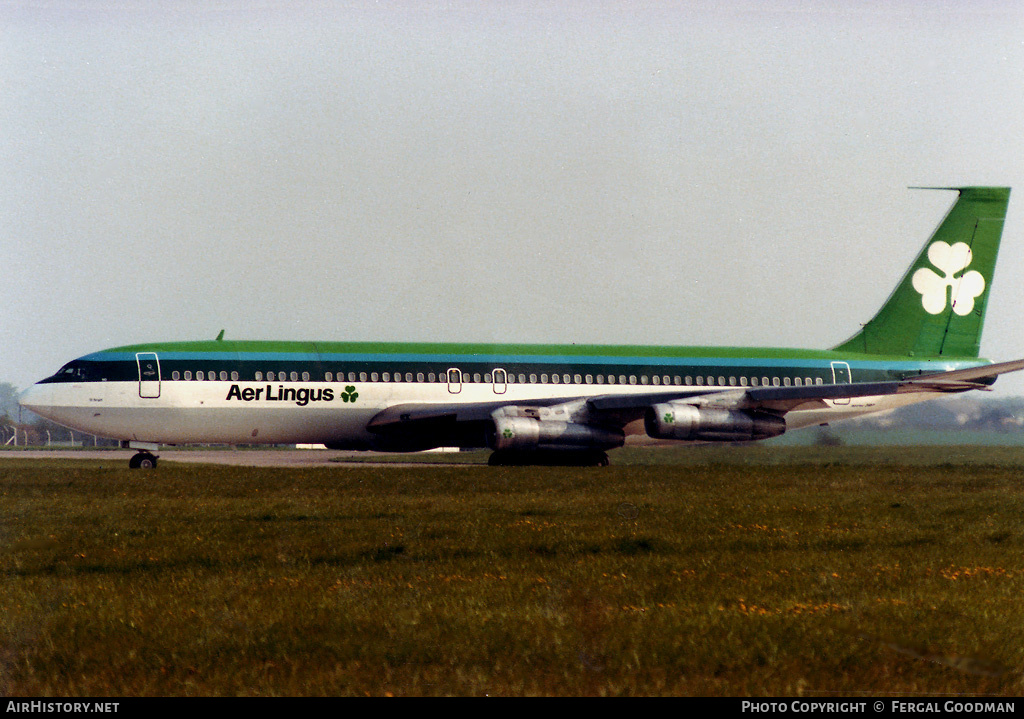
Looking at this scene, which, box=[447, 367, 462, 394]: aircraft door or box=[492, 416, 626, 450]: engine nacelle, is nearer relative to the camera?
box=[492, 416, 626, 450]: engine nacelle

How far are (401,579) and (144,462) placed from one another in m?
24.5

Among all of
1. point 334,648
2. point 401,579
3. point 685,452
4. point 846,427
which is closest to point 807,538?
point 401,579

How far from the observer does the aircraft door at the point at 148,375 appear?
34406 millimetres

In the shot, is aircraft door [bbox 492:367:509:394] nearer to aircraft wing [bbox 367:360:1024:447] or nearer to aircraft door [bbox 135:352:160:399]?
aircraft wing [bbox 367:360:1024:447]

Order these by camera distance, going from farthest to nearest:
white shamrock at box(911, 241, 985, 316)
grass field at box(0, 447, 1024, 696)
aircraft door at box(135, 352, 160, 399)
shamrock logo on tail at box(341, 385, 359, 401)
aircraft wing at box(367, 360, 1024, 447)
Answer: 1. white shamrock at box(911, 241, 985, 316)
2. aircraft wing at box(367, 360, 1024, 447)
3. shamrock logo on tail at box(341, 385, 359, 401)
4. aircraft door at box(135, 352, 160, 399)
5. grass field at box(0, 447, 1024, 696)

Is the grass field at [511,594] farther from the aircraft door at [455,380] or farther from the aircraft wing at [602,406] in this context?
the aircraft door at [455,380]

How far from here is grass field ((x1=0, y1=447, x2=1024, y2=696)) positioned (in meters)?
8.39

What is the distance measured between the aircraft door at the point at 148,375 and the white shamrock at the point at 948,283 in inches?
1102

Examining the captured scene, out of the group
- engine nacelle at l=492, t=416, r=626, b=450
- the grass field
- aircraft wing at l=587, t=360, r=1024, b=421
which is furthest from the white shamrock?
the grass field

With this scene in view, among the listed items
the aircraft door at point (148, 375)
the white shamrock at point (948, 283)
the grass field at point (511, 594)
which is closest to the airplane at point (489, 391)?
the aircraft door at point (148, 375)

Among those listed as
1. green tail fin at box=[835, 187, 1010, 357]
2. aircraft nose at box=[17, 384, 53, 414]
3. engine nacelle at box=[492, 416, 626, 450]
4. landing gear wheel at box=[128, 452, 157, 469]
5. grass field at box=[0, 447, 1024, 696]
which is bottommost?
landing gear wheel at box=[128, 452, 157, 469]

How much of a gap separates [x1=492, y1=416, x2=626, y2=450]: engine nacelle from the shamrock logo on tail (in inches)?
191

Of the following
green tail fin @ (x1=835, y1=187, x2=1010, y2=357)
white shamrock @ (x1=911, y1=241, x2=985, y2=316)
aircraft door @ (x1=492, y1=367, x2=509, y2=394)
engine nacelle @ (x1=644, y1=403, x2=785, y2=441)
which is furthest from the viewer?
white shamrock @ (x1=911, y1=241, x2=985, y2=316)

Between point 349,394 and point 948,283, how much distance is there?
23444mm
